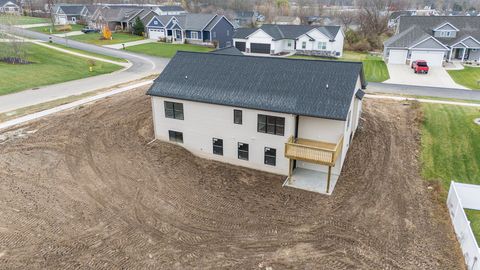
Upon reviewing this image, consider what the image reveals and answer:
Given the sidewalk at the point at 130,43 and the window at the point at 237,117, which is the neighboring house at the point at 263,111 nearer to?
the window at the point at 237,117

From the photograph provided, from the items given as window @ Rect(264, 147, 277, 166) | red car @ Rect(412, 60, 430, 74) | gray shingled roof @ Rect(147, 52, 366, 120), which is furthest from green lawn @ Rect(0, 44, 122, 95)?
red car @ Rect(412, 60, 430, 74)

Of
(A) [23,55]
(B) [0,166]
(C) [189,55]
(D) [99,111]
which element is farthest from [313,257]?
(A) [23,55]

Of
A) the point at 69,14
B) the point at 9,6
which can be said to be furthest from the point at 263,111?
the point at 9,6

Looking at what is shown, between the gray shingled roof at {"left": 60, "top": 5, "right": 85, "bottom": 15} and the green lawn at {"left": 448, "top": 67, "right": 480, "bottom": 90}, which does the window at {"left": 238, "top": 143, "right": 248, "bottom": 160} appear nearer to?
the green lawn at {"left": 448, "top": 67, "right": 480, "bottom": 90}

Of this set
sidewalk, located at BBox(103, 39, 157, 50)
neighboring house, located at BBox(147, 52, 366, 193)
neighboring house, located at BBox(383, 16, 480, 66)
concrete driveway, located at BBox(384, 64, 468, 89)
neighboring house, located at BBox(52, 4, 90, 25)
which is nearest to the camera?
neighboring house, located at BBox(147, 52, 366, 193)

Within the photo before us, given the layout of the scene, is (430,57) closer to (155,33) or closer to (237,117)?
(237,117)

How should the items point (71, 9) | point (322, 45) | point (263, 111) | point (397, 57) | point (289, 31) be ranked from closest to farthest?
point (263, 111) < point (397, 57) < point (322, 45) < point (289, 31) < point (71, 9)
